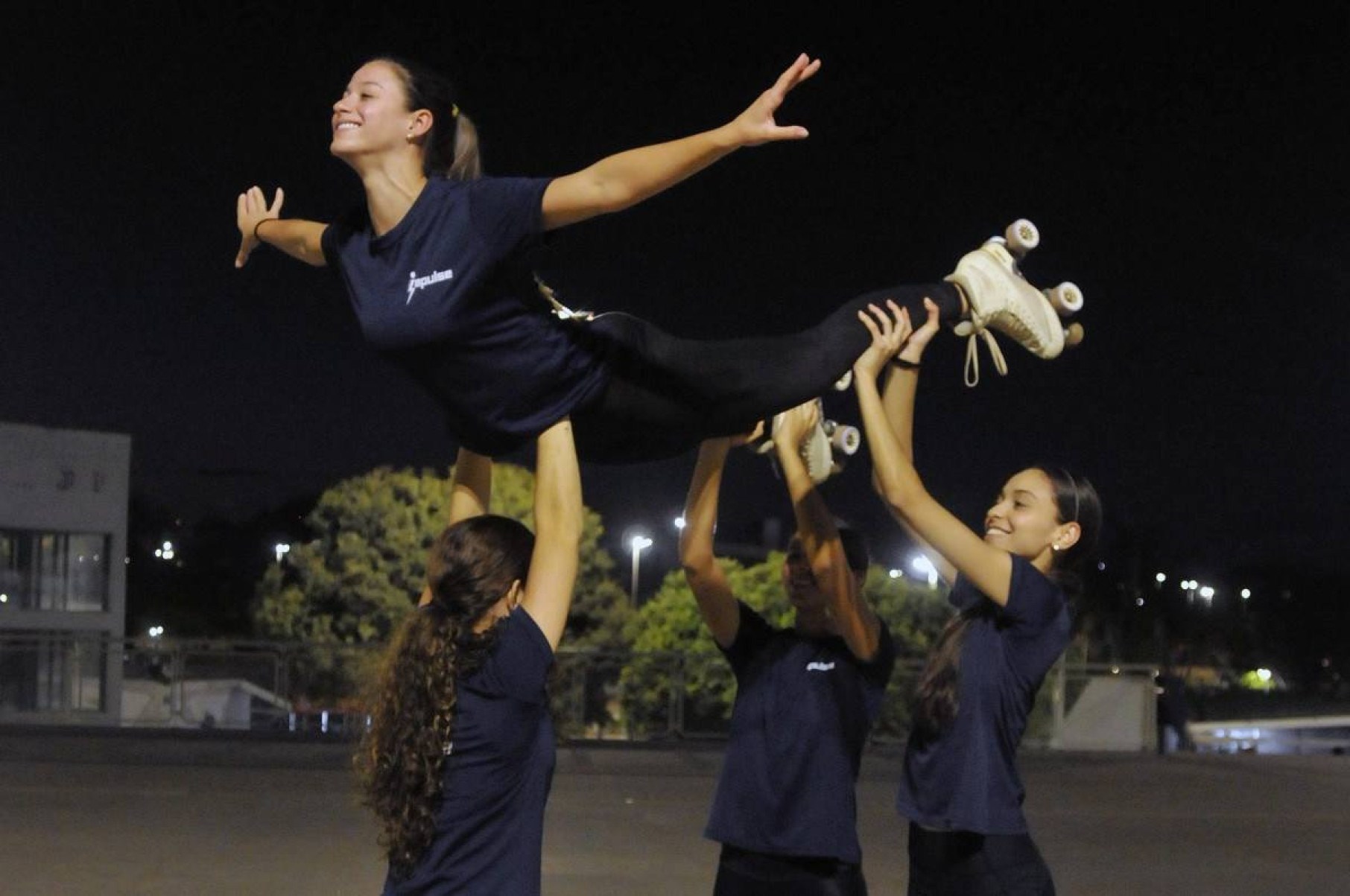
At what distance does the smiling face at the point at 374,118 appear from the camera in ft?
→ 11.4

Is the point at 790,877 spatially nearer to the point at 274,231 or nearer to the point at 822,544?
the point at 822,544

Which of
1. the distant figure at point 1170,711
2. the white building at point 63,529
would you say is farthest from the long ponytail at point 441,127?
the white building at point 63,529

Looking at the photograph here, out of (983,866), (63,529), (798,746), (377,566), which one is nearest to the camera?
(983,866)

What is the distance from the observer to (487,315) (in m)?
3.34

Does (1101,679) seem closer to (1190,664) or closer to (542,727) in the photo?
(542,727)

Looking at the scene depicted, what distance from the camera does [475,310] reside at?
3309 mm

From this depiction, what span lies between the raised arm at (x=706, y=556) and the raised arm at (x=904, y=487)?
0.53 metres

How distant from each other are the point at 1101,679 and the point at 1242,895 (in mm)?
8480

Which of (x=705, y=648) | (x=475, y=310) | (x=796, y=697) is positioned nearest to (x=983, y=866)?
(x=796, y=697)

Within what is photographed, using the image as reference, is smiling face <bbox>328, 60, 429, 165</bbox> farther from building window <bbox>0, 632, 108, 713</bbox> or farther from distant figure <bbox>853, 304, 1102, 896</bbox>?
building window <bbox>0, 632, 108, 713</bbox>

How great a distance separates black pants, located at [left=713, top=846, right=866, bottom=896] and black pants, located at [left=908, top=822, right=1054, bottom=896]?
223 mm

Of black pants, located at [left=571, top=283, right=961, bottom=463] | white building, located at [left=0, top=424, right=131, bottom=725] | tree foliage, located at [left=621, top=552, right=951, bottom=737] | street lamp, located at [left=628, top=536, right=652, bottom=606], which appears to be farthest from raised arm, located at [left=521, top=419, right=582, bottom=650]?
street lamp, located at [left=628, top=536, right=652, bottom=606]

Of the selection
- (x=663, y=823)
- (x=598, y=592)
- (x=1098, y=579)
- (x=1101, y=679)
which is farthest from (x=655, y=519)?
(x=663, y=823)

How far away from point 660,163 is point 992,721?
64.6 inches
